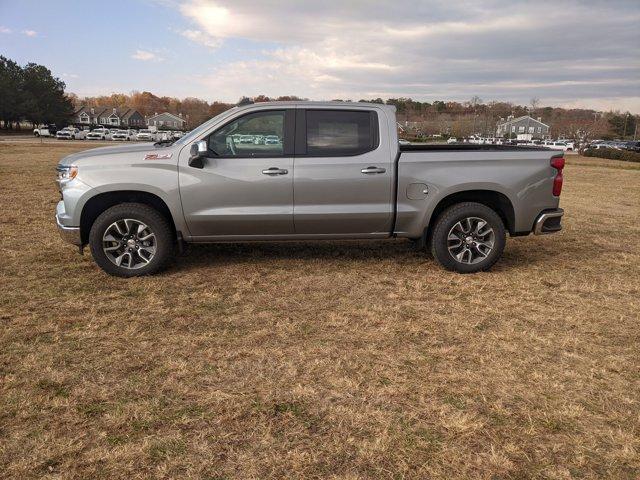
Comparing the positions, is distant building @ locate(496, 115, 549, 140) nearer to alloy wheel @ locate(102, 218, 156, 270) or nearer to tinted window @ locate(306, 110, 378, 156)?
tinted window @ locate(306, 110, 378, 156)

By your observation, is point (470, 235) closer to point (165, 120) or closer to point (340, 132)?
point (340, 132)

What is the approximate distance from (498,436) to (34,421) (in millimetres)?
2599

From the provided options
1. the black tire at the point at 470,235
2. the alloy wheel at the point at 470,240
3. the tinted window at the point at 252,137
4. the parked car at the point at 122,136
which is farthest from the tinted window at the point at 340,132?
the parked car at the point at 122,136

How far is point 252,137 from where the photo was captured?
5.44 m

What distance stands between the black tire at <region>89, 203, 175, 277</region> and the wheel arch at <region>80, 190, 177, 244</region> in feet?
0.33

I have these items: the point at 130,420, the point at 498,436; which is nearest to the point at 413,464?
the point at 498,436

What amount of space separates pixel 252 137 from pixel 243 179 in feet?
1.55

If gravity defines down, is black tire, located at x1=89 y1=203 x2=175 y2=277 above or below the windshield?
below

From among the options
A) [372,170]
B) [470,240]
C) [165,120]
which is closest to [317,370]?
→ [372,170]

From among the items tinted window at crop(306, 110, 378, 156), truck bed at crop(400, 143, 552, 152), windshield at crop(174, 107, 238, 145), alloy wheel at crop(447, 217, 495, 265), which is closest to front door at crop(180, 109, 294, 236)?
windshield at crop(174, 107, 238, 145)

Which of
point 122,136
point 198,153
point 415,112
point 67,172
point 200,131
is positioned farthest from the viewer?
point 415,112

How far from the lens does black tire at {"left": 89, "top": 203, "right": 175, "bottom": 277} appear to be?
5.32 m

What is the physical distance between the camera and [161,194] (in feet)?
17.5

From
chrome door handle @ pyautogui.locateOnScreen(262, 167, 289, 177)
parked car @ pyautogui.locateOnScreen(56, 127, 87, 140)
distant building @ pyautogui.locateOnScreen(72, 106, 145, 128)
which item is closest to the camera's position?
chrome door handle @ pyautogui.locateOnScreen(262, 167, 289, 177)
